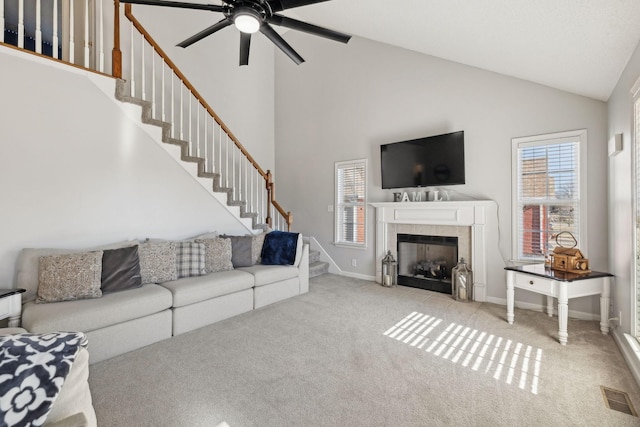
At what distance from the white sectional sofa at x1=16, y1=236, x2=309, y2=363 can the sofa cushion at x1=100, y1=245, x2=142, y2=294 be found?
0.07 metres

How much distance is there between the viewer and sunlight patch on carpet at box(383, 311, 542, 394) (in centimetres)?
232

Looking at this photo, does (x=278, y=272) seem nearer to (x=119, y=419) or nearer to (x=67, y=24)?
(x=119, y=419)

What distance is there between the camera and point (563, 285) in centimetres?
272

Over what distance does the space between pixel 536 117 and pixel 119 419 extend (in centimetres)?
492

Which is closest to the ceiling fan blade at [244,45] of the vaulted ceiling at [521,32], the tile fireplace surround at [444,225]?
the vaulted ceiling at [521,32]

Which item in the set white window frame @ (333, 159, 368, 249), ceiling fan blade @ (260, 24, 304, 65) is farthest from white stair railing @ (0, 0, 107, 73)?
white window frame @ (333, 159, 368, 249)

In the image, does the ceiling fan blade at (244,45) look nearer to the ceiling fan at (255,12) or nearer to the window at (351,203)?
the ceiling fan at (255,12)

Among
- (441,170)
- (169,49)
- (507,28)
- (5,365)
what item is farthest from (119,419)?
(169,49)

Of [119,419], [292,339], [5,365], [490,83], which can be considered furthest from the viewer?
[490,83]

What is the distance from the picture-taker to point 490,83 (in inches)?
157

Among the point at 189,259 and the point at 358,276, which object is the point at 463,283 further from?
the point at 189,259

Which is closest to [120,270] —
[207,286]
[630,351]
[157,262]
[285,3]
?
[157,262]

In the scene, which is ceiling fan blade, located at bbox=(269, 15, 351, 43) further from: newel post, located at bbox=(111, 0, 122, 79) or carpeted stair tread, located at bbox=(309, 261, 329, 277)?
carpeted stair tread, located at bbox=(309, 261, 329, 277)

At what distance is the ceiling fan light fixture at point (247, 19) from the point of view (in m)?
2.22
